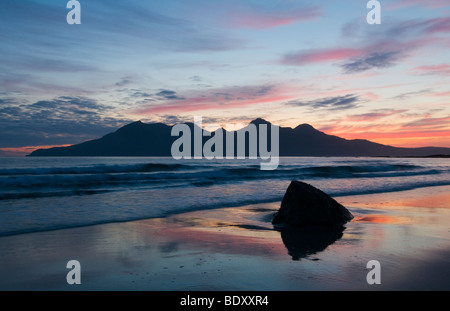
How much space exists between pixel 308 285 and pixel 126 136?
20037cm

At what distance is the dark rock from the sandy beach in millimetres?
369

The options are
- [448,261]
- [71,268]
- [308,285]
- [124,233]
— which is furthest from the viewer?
[124,233]

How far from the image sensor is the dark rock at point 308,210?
790 cm

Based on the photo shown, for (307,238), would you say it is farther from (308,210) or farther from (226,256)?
(226,256)

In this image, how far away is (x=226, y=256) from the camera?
16.7 feet

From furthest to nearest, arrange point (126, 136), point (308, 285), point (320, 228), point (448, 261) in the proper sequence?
point (126, 136)
point (320, 228)
point (448, 261)
point (308, 285)

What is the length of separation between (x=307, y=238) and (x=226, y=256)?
7.26ft

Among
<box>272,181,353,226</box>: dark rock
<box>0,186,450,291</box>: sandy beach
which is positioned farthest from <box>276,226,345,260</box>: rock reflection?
<box>272,181,353,226</box>: dark rock

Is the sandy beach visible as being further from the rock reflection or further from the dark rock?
the dark rock

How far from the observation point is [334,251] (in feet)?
17.8
